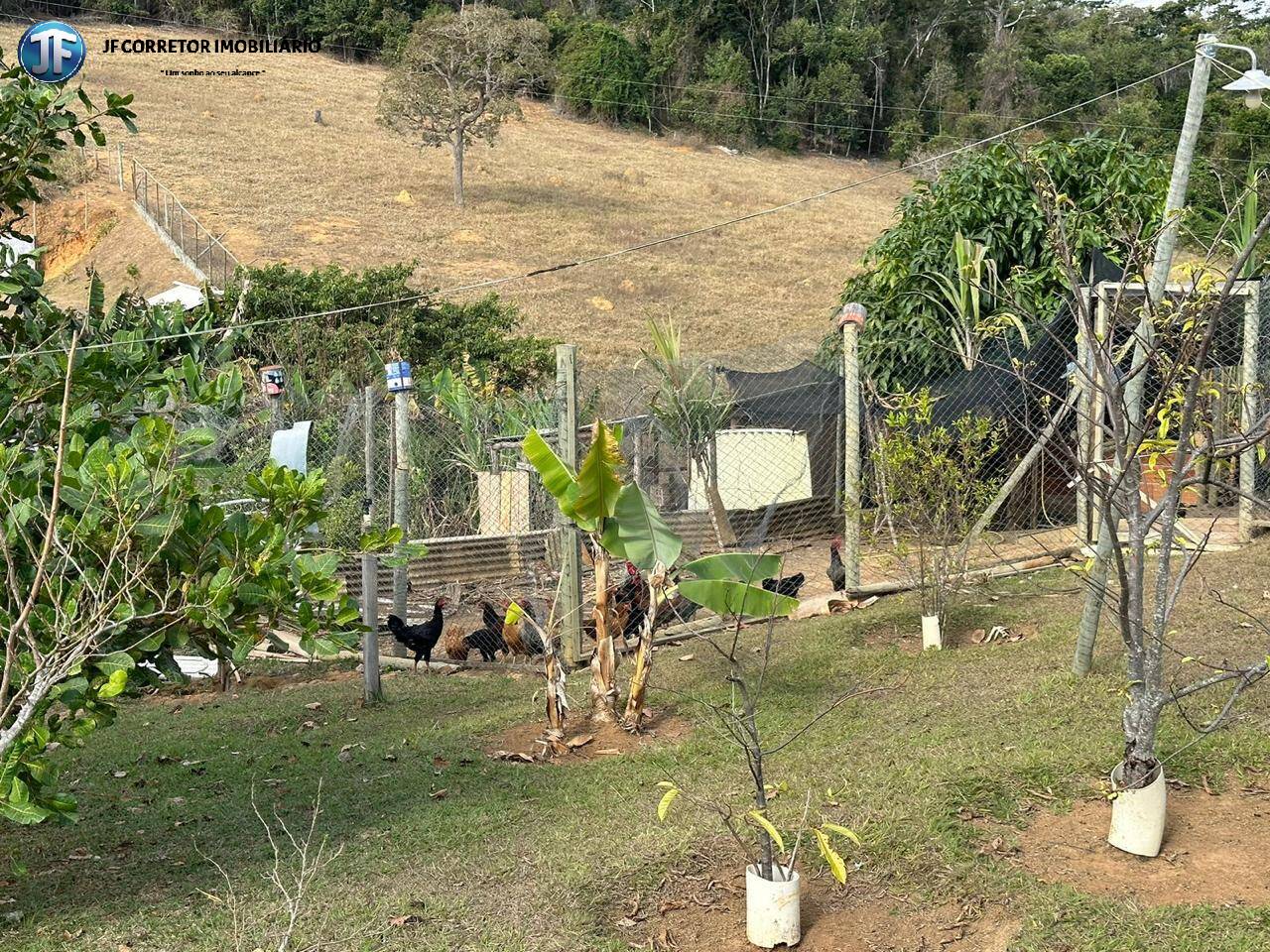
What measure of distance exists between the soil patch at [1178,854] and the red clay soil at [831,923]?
0.47 m

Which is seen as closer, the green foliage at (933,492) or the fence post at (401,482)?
the green foliage at (933,492)

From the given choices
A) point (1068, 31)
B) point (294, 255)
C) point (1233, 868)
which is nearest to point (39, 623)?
point (1233, 868)

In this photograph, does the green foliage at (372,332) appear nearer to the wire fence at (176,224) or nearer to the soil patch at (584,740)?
the wire fence at (176,224)

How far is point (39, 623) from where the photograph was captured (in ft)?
14.4

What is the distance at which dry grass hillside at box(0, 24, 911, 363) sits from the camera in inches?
1303

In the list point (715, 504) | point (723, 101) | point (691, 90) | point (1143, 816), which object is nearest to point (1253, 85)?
point (1143, 816)

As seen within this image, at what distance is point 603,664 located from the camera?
6590 mm

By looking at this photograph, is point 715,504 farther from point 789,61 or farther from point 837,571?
point 789,61

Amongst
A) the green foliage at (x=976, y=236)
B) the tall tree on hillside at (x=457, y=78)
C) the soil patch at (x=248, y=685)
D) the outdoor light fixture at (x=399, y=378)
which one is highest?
the tall tree on hillside at (x=457, y=78)

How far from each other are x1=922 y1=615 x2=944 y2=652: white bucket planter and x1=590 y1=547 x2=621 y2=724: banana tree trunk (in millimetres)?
2073

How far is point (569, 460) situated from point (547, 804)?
8.51 feet

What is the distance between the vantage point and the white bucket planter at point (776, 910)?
4207mm

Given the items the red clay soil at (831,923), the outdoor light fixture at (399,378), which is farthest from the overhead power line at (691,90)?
the red clay soil at (831,923)

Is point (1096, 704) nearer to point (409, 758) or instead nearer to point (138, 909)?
point (409, 758)
